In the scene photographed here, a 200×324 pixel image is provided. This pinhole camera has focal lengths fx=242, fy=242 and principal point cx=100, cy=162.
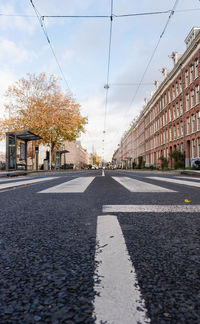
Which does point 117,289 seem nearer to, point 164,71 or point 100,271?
point 100,271

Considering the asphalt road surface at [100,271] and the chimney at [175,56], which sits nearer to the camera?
the asphalt road surface at [100,271]

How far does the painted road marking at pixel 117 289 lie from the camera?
0.74 m

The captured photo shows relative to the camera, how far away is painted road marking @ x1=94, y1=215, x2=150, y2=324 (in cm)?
74

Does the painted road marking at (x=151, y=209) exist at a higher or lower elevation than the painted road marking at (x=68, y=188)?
higher

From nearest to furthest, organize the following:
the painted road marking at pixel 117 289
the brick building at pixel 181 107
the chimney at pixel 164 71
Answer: the painted road marking at pixel 117 289 < the brick building at pixel 181 107 < the chimney at pixel 164 71

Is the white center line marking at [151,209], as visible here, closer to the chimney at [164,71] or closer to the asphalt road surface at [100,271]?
the asphalt road surface at [100,271]

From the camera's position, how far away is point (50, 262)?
120 centimetres

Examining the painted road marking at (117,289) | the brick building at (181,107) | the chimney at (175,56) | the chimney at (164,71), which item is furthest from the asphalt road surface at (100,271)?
the chimney at (164,71)

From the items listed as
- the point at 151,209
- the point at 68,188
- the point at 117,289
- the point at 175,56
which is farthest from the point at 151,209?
the point at 175,56

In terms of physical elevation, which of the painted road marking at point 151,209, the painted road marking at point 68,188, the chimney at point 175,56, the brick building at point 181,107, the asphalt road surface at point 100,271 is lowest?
the painted road marking at point 68,188

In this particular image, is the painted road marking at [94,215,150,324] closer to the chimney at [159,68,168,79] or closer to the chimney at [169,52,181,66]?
the chimney at [169,52,181,66]

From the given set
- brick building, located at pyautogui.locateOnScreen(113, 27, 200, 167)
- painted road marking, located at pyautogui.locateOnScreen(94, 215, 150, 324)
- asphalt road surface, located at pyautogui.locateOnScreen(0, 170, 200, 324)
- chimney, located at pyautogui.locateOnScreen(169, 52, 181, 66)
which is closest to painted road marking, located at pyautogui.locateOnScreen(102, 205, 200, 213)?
asphalt road surface, located at pyautogui.locateOnScreen(0, 170, 200, 324)

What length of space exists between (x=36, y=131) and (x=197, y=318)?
2916cm

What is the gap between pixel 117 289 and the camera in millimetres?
899
